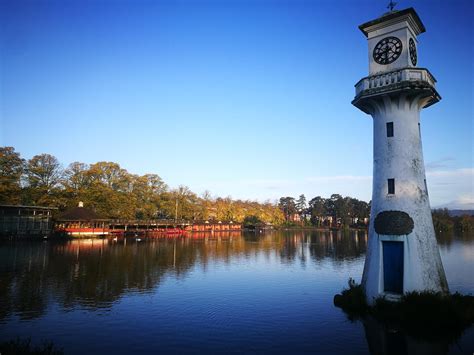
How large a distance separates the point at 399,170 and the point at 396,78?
4.16m

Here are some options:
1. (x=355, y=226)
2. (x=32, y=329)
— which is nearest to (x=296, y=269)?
(x=32, y=329)

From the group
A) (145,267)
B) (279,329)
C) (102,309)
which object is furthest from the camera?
(145,267)

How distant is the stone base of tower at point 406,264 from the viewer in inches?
551

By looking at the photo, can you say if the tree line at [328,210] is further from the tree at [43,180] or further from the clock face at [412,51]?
the clock face at [412,51]

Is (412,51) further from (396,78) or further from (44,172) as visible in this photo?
(44,172)

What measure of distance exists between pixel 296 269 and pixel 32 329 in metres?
23.1

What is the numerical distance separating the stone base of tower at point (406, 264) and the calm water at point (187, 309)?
186 cm

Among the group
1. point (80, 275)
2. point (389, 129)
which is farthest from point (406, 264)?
point (80, 275)

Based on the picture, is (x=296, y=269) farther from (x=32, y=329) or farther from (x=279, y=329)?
(x=32, y=329)

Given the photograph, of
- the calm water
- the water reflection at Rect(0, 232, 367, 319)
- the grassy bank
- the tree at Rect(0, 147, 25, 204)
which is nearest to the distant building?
the tree at Rect(0, 147, 25, 204)

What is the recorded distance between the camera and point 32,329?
13492 mm

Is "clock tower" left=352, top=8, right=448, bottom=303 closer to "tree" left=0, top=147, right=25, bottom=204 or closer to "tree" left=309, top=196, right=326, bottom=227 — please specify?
"tree" left=0, top=147, right=25, bottom=204

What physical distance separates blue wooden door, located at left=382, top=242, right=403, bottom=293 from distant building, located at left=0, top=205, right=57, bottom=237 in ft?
178

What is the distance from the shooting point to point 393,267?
1462 centimetres
